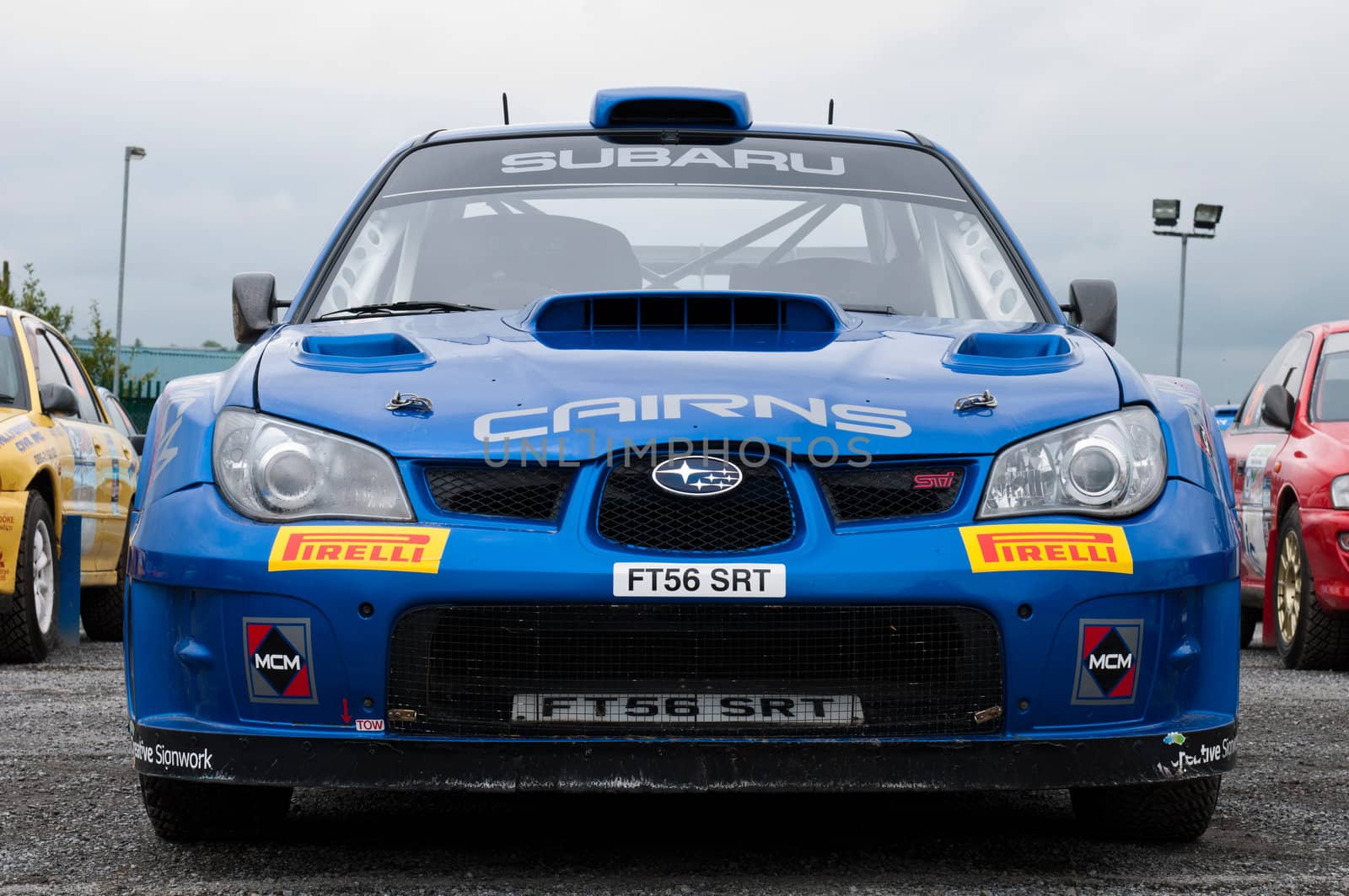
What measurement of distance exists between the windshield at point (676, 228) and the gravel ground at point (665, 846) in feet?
3.85

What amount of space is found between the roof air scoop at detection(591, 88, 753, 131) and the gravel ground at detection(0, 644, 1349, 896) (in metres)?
1.82

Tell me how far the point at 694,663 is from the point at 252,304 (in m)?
1.78

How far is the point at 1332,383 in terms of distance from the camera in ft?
28.6

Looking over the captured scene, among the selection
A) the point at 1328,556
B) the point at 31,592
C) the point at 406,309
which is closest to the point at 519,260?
the point at 406,309

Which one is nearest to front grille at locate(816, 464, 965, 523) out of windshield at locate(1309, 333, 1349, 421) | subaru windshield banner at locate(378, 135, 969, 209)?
subaru windshield banner at locate(378, 135, 969, 209)

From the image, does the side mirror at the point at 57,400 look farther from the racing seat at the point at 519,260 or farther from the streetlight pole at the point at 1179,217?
the streetlight pole at the point at 1179,217

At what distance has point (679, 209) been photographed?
4.71 meters

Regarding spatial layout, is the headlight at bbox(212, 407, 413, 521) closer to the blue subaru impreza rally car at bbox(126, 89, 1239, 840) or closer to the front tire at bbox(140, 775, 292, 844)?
the blue subaru impreza rally car at bbox(126, 89, 1239, 840)

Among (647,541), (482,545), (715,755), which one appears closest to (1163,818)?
(715,755)

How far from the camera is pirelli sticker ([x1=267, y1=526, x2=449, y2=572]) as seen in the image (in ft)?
10.2

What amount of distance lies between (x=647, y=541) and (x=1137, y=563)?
33.7 inches

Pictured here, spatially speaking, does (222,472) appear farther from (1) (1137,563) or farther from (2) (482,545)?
(1) (1137,563)

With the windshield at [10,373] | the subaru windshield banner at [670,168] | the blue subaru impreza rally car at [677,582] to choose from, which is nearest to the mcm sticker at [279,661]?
the blue subaru impreza rally car at [677,582]

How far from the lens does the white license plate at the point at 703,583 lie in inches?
121
